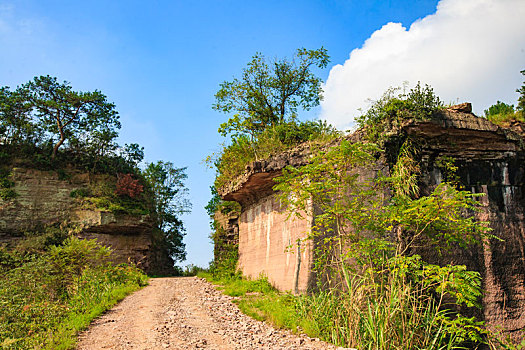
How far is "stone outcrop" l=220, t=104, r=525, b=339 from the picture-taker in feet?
29.2

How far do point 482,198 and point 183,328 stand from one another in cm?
778

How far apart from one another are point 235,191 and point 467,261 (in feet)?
23.1

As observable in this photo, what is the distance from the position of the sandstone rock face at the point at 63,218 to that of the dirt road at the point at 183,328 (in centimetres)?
890

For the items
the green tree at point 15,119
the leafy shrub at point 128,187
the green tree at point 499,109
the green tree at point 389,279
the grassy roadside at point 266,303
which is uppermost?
the green tree at point 15,119

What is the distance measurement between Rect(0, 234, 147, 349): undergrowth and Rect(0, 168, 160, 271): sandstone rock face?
1.96m

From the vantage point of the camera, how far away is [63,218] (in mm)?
18609

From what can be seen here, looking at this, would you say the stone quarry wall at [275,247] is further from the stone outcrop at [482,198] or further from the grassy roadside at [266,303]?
the grassy roadside at [266,303]

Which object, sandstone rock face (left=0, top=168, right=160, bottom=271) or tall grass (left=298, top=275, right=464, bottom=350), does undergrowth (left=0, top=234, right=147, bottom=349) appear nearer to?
sandstone rock face (left=0, top=168, right=160, bottom=271)

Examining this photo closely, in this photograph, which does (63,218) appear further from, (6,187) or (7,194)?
(6,187)

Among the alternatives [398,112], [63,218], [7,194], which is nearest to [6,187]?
[7,194]

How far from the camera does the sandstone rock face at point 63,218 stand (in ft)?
59.1

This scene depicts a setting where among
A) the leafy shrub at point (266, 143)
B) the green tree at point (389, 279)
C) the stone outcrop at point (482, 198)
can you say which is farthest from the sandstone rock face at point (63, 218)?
the green tree at point (389, 279)

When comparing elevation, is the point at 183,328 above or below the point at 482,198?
below

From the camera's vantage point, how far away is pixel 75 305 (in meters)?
9.03
